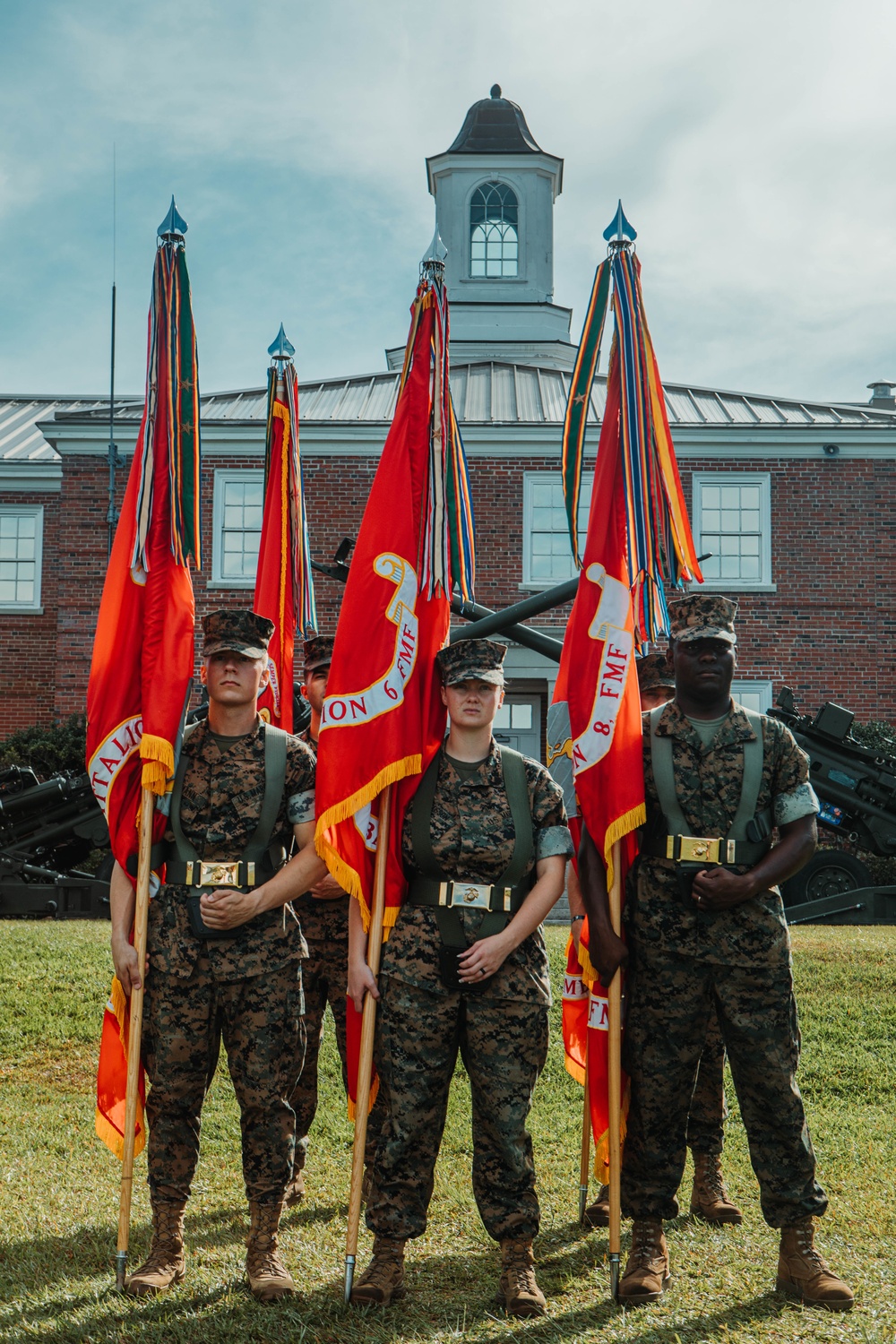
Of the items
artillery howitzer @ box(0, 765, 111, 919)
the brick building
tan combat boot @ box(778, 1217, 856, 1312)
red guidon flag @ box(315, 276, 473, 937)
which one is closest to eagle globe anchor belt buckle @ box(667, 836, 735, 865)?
red guidon flag @ box(315, 276, 473, 937)

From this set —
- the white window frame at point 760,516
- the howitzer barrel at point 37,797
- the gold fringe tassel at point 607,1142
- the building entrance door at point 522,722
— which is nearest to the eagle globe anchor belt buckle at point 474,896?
the gold fringe tassel at point 607,1142

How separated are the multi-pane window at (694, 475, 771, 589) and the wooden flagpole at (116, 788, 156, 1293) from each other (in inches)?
525

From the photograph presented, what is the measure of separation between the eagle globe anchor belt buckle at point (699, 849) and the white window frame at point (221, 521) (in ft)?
41.8

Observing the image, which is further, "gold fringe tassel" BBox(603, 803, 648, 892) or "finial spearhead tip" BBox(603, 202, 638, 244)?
"finial spearhead tip" BBox(603, 202, 638, 244)

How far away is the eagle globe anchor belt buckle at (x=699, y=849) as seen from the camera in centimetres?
399

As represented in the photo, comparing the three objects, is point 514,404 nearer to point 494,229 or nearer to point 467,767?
point 494,229

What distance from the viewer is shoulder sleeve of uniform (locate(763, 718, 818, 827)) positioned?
407cm

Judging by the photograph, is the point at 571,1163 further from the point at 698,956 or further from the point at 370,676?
the point at 370,676

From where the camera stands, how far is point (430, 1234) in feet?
15.1

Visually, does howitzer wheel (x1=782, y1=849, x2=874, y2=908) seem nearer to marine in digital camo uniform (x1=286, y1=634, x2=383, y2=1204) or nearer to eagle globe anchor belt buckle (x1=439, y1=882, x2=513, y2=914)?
marine in digital camo uniform (x1=286, y1=634, x2=383, y2=1204)

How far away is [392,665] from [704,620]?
4.00ft

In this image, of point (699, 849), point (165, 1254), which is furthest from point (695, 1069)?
point (165, 1254)

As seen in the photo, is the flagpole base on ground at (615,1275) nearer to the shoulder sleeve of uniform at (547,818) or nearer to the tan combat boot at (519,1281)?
the tan combat boot at (519,1281)

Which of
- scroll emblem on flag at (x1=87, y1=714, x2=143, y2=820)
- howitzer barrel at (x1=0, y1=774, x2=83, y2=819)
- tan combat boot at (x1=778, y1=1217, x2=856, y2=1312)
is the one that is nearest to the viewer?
tan combat boot at (x1=778, y1=1217, x2=856, y2=1312)
